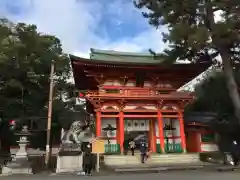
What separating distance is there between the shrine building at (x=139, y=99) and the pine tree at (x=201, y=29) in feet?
10.1

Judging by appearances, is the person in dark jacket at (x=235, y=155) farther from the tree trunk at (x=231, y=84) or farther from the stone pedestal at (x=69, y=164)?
the stone pedestal at (x=69, y=164)

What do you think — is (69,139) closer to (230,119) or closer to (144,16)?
(144,16)

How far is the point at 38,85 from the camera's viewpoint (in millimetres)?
26219

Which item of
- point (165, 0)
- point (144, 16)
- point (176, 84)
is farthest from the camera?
point (176, 84)

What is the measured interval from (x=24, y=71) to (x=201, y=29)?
15735mm

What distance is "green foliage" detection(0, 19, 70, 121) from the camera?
24.2 m

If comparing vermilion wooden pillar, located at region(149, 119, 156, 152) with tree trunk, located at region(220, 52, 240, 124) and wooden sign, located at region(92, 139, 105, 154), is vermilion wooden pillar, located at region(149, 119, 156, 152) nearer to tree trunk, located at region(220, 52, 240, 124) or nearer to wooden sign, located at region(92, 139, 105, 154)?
tree trunk, located at region(220, 52, 240, 124)

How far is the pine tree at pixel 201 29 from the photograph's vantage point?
1622 centimetres

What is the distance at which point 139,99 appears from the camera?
71.7 feet

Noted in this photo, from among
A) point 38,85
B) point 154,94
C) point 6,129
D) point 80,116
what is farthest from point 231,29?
point 6,129

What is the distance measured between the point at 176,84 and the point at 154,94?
8.63 ft

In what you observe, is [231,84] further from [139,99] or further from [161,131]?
[139,99]

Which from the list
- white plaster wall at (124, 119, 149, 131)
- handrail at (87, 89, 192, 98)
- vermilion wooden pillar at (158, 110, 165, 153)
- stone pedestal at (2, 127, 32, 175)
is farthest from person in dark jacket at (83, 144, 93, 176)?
vermilion wooden pillar at (158, 110, 165, 153)

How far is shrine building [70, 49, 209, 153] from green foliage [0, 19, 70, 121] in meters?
4.71
